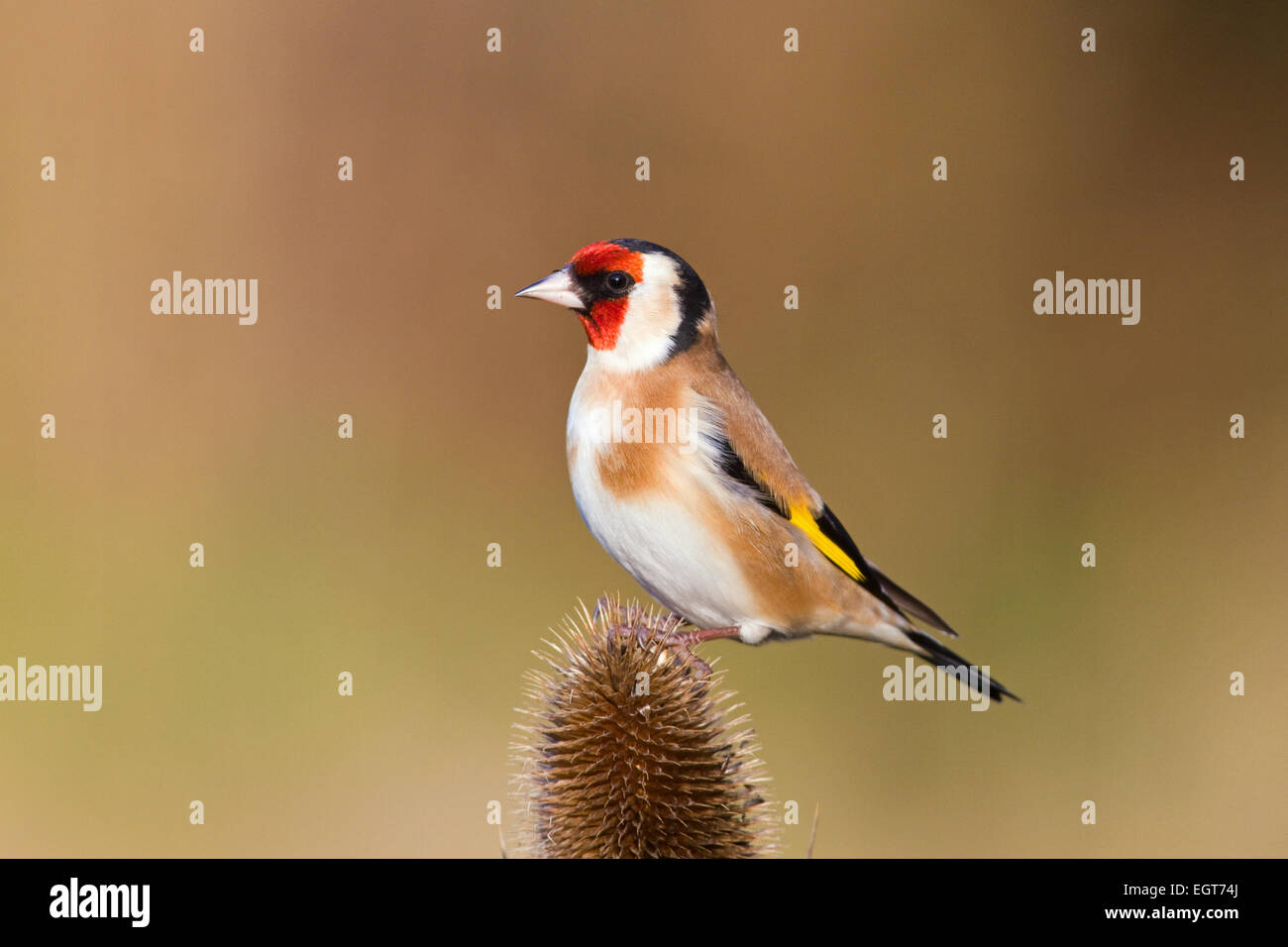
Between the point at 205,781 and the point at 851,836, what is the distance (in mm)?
4262

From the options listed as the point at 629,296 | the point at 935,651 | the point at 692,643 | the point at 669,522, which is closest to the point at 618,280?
the point at 629,296

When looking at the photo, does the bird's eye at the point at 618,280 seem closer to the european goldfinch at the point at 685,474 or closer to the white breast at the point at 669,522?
the european goldfinch at the point at 685,474

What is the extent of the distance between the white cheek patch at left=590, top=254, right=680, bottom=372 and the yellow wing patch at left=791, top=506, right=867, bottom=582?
0.74 metres

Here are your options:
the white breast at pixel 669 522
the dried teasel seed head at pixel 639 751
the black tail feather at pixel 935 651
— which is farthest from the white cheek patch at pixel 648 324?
the black tail feather at pixel 935 651

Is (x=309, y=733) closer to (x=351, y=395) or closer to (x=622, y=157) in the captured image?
(x=351, y=395)

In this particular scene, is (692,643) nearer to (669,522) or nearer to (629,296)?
(669,522)

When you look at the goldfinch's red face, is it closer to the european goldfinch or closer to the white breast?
the european goldfinch

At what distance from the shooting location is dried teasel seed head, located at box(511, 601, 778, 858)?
4.07m

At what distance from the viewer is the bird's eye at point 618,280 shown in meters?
4.56

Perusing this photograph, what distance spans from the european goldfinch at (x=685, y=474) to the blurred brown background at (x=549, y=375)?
4.69 metres

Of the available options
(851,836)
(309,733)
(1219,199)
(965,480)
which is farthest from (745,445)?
(1219,199)

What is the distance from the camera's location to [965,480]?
10.5 metres

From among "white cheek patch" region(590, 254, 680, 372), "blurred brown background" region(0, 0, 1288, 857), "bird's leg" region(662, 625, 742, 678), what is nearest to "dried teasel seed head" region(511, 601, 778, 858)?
"bird's leg" region(662, 625, 742, 678)

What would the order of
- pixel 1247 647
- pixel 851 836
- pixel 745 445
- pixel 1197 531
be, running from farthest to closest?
pixel 1197 531, pixel 1247 647, pixel 851 836, pixel 745 445
